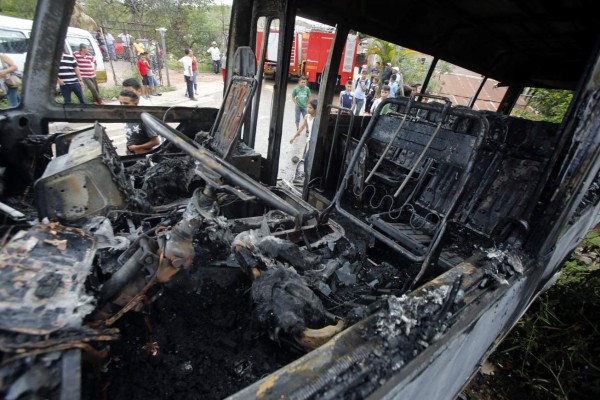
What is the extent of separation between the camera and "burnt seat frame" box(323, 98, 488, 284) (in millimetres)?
2213

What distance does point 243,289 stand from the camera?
2160 millimetres

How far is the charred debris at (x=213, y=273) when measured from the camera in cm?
119

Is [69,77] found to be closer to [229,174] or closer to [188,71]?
[188,71]

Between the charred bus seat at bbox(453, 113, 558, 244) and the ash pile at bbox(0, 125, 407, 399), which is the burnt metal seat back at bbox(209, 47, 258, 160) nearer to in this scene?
the ash pile at bbox(0, 125, 407, 399)

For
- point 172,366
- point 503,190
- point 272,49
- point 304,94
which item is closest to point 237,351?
point 172,366

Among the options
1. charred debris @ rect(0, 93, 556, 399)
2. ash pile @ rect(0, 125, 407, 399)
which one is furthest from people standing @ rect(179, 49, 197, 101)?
ash pile @ rect(0, 125, 407, 399)

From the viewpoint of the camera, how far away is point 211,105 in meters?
11.1

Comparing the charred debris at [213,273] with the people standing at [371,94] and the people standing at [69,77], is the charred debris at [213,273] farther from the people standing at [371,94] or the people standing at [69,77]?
the people standing at [371,94]

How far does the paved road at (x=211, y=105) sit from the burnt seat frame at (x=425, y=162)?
10.5 ft

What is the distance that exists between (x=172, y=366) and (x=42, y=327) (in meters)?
0.78

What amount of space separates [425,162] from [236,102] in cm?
240

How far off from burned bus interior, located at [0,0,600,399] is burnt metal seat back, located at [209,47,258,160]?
2 centimetres

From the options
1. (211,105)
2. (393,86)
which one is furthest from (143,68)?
(393,86)

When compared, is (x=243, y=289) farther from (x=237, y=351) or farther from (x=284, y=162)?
(x=284, y=162)
